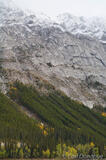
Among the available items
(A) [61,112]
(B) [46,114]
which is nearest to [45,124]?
(B) [46,114]

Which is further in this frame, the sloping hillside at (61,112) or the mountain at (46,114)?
the sloping hillside at (61,112)

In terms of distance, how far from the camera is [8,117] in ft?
289

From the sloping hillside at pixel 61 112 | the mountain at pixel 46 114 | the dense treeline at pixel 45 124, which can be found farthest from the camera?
the sloping hillside at pixel 61 112

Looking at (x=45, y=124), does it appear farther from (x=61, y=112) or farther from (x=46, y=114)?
(x=61, y=112)

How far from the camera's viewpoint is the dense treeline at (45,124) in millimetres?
65031

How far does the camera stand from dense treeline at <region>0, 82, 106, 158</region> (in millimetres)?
65031

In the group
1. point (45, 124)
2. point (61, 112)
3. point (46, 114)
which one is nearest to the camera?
point (45, 124)

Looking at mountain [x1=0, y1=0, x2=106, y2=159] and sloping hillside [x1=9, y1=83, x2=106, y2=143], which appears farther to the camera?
sloping hillside [x1=9, y1=83, x2=106, y2=143]

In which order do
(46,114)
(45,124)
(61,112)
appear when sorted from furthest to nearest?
(61,112) → (46,114) → (45,124)

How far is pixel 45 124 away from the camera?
108 metres

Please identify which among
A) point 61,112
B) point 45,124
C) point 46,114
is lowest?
point 45,124

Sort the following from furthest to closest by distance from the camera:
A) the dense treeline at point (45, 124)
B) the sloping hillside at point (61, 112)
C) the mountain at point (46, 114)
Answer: the sloping hillside at point (61, 112), the mountain at point (46, 114), the dense treeline at point (45, 124)

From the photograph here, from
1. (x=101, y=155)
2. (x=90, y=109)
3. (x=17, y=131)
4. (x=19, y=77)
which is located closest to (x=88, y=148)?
(x=101, y=155)

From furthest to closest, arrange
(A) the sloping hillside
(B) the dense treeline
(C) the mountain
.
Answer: (A) the sloping hillside, (C) the mountain, (B) the dense treeline
